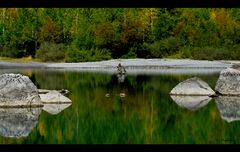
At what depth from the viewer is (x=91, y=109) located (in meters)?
19.3

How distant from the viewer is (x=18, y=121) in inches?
624

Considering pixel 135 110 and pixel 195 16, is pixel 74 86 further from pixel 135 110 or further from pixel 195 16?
pixel 195 16

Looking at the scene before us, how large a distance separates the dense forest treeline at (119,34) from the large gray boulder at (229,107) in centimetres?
3976

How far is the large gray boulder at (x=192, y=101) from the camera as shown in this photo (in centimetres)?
1989

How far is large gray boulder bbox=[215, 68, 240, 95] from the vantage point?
23125 millimetres

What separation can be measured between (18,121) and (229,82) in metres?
10.5

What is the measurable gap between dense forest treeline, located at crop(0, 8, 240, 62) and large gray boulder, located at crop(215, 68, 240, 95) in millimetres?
38313

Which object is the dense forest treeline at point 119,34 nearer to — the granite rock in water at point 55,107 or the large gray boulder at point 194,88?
the large gray boulder at point 194,88
